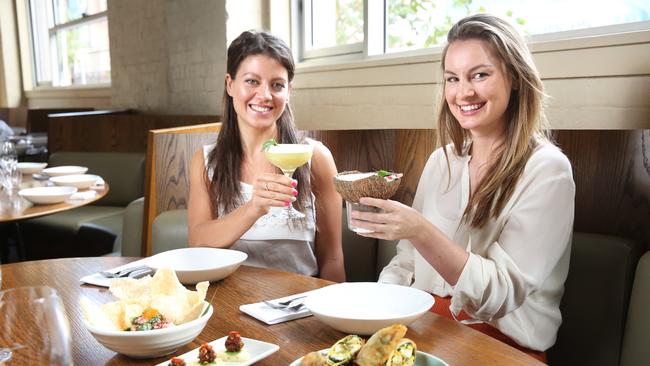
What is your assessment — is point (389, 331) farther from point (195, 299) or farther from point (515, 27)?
point (515, 27)

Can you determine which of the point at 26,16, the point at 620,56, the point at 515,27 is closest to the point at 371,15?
the point at 620,56

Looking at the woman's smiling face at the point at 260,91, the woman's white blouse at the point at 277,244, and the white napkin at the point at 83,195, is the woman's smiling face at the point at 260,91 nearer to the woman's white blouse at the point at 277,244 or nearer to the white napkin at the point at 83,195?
the woman's white blouse at the point at 277,244

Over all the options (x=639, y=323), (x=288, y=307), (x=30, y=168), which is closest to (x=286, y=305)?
(x=288, y=307)

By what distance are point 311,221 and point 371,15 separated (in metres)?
1.79

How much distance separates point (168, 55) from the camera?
198 inches

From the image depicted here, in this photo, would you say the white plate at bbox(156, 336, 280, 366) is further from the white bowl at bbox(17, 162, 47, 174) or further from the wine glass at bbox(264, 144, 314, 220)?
the white bowl at bbox(17, 162, 47, 174)

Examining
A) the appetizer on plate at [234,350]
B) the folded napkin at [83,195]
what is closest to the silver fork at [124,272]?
the appetizer on plate at [234,350]

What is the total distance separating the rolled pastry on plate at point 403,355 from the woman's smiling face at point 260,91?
4.12 ft

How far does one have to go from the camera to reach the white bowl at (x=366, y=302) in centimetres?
106

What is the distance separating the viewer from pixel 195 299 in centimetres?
102

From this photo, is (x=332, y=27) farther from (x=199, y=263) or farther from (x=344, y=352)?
(x=344, y=352)

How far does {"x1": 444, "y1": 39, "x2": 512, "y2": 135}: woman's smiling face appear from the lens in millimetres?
1505

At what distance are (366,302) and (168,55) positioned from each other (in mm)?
4327

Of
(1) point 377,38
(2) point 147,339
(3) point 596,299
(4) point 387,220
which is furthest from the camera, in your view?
(1) point 377,38
